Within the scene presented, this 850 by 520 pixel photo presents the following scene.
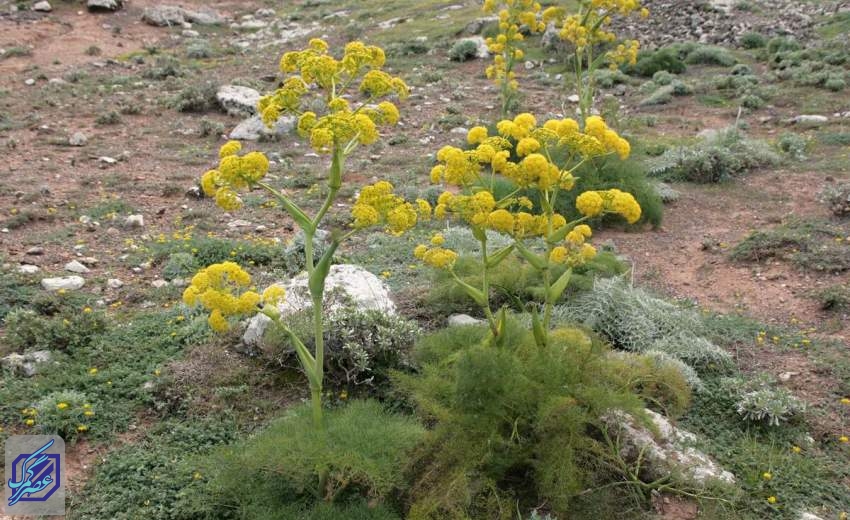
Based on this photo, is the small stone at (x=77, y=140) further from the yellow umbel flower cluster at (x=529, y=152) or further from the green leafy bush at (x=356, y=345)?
the yellow umbel flower cluster at (x=529, y=152)

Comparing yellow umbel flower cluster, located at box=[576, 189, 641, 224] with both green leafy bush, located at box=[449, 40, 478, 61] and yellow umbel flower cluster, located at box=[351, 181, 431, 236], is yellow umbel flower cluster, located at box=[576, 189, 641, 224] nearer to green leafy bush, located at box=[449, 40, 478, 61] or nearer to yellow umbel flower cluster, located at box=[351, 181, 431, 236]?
yellow umbel flower cluster, located at box=[351, 181, 431, 236]

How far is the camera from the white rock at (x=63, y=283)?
21.7 ft

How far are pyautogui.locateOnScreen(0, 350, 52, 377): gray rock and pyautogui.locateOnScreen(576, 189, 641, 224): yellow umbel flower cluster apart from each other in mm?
4572

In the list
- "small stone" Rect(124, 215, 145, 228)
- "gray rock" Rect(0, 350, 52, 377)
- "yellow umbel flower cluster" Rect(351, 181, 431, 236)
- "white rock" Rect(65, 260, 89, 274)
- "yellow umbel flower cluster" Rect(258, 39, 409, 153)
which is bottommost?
"small stone" Rect(124, 215, 145, 228)

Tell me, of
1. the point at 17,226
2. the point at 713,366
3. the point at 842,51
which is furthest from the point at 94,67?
the point at 842,51

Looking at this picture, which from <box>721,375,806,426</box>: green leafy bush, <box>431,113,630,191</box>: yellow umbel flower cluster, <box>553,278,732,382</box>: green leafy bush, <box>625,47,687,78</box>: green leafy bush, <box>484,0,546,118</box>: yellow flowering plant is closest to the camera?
<box>431,113,630,191</box>: yellow umbel flower cluster

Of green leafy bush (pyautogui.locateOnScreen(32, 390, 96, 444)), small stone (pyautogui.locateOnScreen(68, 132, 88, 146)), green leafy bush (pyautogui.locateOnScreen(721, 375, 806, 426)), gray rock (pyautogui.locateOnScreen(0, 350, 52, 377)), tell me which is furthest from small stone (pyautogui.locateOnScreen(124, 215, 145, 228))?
green leafy bush (pyautogui.locateOnScreen(721, 375, 806, 426))

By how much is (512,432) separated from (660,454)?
1.05 m

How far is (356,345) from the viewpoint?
500 centimetres

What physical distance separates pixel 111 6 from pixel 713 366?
27364 mm

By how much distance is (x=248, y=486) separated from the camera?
375cm

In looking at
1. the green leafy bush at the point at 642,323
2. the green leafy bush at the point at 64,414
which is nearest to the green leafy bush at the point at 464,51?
the green leafy bush at the point at 642,323

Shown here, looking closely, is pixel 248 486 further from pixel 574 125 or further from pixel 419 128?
pixel 419 128

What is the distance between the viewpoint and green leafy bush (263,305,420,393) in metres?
5.04
